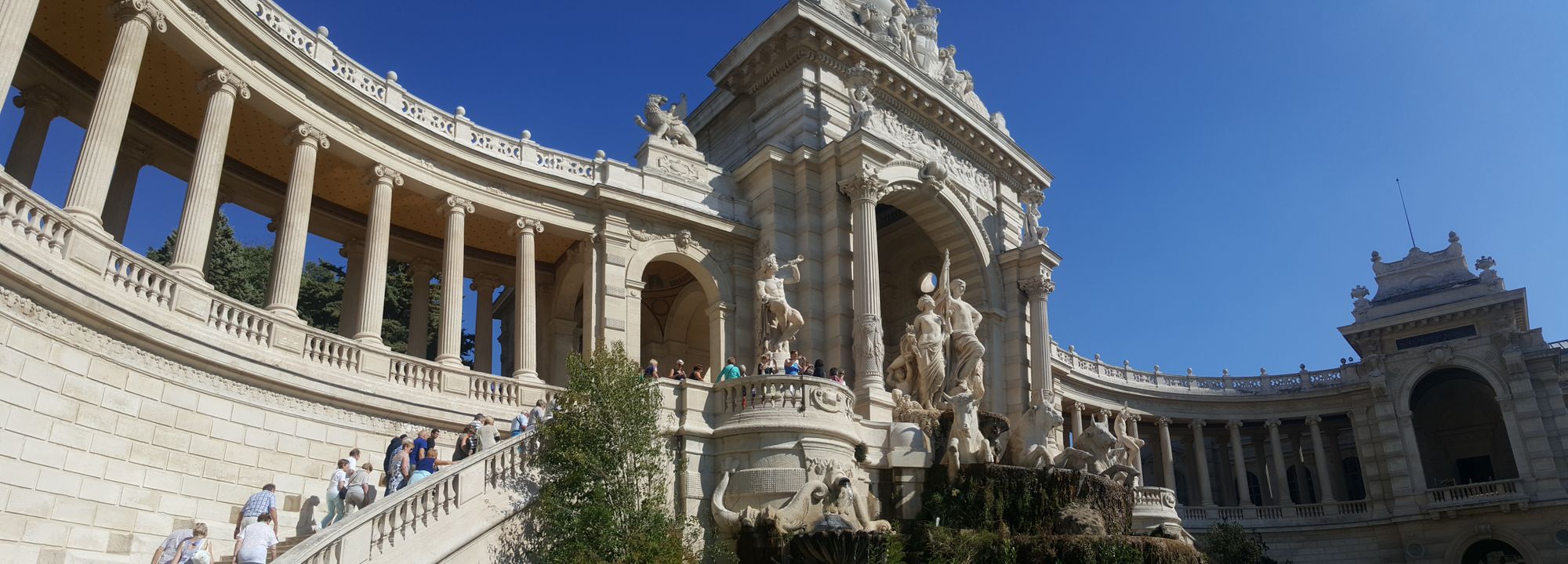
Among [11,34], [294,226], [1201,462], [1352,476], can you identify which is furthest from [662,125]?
[1352,476]

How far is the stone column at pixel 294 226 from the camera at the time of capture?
2134 cm

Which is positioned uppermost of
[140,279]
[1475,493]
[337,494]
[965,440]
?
[140,279]

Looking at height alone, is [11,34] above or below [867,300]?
above

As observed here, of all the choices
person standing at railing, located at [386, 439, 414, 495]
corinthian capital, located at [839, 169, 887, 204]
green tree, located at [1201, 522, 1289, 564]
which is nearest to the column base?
corinthian capital, located at [839, 169, 887, 204]

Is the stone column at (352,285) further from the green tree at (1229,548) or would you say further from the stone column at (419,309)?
the green tree at (1229,548)

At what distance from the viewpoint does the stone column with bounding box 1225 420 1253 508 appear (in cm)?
4741

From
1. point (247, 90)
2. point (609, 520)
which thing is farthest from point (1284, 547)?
point (247, 90)

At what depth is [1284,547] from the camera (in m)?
46.7

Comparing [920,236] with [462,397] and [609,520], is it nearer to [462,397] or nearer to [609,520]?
[462,397]

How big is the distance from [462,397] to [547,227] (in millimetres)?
6576

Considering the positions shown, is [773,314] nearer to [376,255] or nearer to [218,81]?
[376,255]

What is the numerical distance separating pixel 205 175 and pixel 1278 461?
4539 centimetres

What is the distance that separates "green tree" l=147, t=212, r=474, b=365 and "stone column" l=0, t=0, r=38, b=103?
2483 centimetres

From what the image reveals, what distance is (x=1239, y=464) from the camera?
4822 cm
